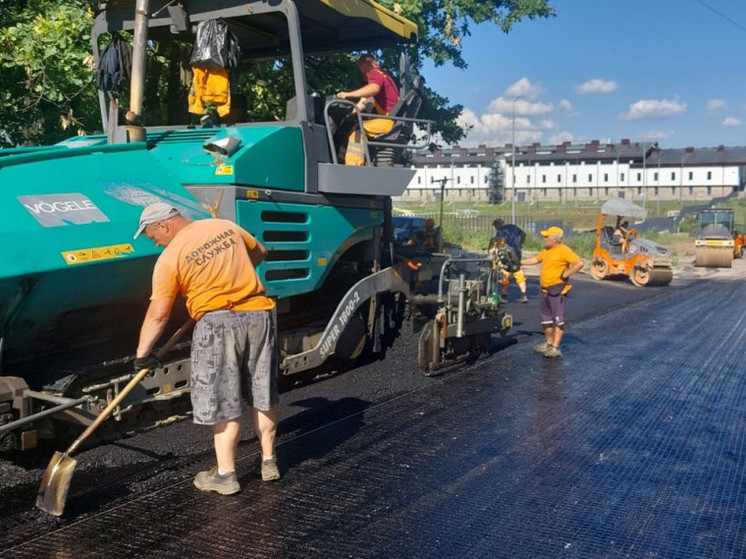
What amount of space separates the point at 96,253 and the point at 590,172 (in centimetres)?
8897

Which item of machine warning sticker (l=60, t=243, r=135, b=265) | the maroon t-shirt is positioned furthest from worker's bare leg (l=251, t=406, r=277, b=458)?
the maroon t-shirt

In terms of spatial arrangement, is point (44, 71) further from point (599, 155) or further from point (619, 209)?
point (599, 155)

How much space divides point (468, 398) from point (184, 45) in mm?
3585

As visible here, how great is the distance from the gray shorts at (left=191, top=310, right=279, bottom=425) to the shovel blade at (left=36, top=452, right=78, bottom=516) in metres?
0.65

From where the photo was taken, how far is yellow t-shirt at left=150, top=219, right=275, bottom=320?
3873 mm

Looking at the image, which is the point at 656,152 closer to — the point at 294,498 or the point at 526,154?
the point at 526,154

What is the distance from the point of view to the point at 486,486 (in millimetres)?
4320

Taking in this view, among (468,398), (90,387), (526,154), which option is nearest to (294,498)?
(90,387)

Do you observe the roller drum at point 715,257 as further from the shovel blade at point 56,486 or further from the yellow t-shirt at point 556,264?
the shovel blade at point 56,486

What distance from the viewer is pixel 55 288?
3934 mm

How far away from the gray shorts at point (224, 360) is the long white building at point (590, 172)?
3097 inches

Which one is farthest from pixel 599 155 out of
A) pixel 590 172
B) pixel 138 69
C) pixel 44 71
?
pixel 138 69

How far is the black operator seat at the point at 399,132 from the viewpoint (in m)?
6.39

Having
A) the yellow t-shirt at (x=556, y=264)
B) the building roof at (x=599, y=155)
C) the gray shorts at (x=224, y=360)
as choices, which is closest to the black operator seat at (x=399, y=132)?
Answer: the yellow t-shirt at (x=556, y=264)
